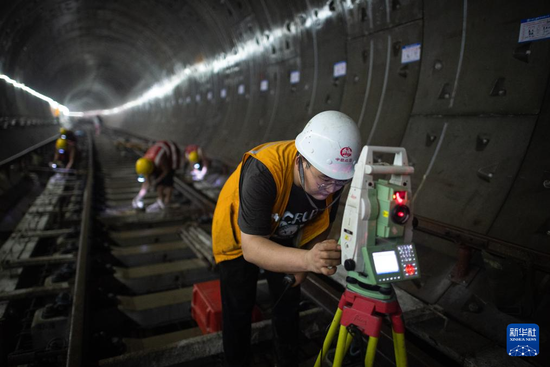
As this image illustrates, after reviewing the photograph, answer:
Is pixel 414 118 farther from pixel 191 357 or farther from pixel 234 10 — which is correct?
pixel 234 10

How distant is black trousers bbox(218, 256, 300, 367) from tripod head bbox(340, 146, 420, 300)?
2.89 ft

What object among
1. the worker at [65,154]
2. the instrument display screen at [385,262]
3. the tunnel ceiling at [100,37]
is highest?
the tunnel ceiling at [100,37]

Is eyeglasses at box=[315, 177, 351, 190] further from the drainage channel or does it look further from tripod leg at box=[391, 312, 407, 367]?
Result: the drainage channel

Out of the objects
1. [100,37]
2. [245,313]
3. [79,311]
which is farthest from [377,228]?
[100,37]

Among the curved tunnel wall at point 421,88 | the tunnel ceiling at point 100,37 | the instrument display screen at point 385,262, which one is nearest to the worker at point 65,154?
the tunnel ceiling at point 100,37

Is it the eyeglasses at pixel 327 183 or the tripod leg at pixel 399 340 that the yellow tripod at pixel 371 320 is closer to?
the tripod leg at pixel 399 340

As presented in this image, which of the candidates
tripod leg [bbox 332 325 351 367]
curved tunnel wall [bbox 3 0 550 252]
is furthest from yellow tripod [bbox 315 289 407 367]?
curved tunnel wall [bbox 3 0 550 252]

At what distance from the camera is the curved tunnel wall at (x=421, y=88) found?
3863 mm

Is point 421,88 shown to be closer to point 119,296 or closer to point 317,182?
point 317,182

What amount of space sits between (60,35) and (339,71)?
689 inches

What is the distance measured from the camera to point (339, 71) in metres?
7.25

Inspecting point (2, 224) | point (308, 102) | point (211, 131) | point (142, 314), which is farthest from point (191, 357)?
point (211, 131)

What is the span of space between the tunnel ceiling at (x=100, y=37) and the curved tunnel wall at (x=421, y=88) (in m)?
0.38

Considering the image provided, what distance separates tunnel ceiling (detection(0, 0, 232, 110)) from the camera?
12.7m
